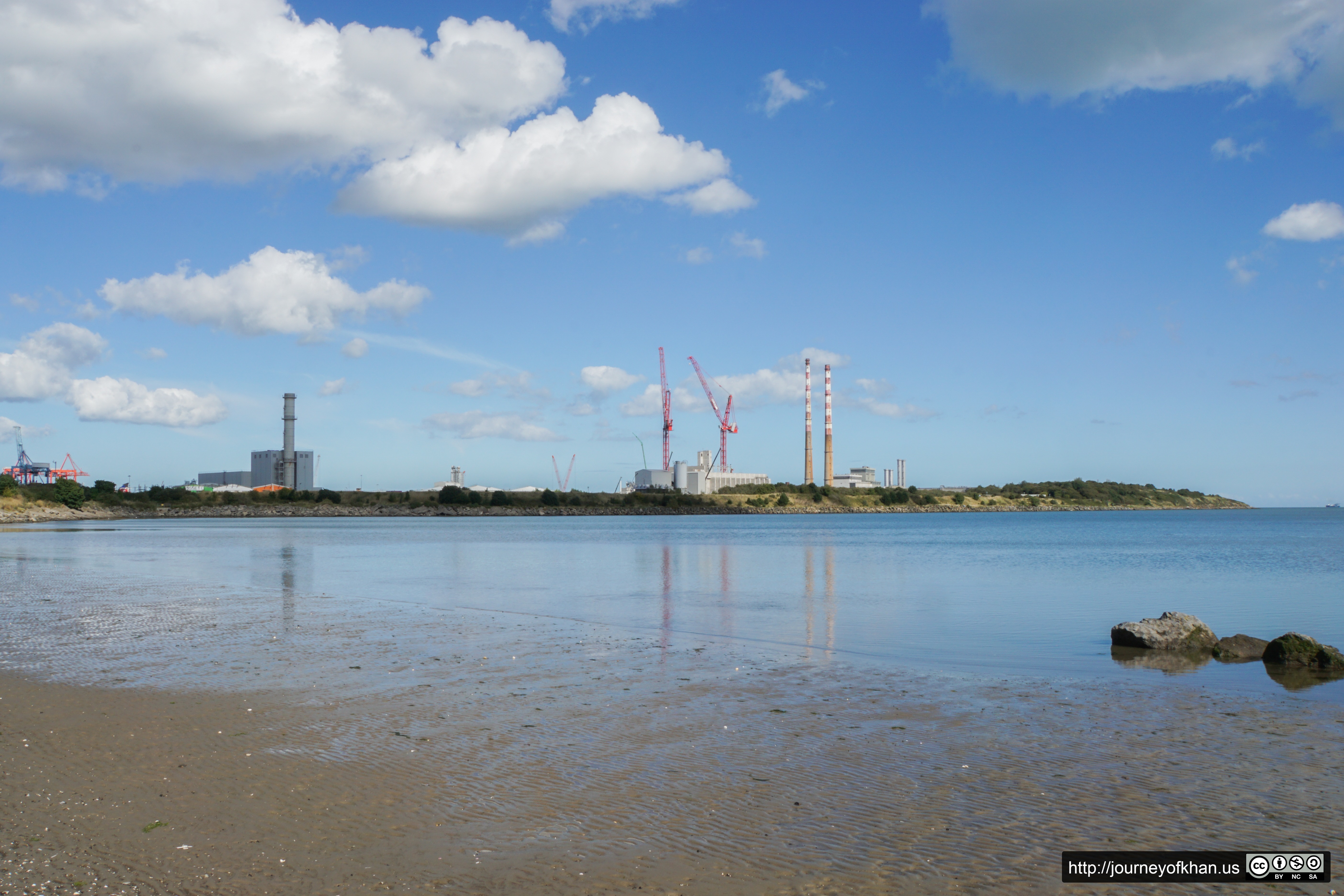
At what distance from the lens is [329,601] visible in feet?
81.9

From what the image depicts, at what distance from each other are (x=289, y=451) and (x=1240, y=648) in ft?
661

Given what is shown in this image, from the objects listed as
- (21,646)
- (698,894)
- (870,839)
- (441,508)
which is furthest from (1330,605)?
(441,508)

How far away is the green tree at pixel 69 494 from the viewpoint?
136500mm

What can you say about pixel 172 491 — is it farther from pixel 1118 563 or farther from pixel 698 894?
pixel 698 894

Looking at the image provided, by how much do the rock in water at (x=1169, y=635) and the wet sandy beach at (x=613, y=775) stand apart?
11.4 feet

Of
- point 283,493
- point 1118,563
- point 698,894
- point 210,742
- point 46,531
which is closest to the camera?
point 698,894

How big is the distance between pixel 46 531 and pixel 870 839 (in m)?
97.2

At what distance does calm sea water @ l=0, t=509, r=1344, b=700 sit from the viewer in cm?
1878

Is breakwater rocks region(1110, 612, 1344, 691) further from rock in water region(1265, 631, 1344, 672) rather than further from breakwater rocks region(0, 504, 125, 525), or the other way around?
breakwater rocks region(0, 504, 125, 525)

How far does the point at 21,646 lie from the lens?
16031mm

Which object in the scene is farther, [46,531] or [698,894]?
[46,531]

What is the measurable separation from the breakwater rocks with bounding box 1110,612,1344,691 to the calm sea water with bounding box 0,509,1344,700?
40 centimetres

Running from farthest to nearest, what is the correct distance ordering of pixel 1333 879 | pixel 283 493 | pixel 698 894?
pixel 283 493 < pixel 1333 879 < pixel 698 894

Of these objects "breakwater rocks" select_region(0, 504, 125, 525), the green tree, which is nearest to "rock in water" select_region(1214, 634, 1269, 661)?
"breakwater rocks" select_region(0, 504, 125, 525)
